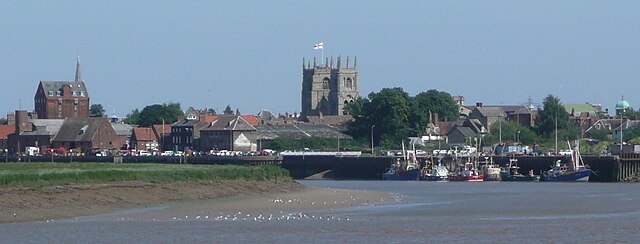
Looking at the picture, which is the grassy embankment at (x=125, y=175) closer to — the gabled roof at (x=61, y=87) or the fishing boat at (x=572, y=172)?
the fishing boat at (x=572, y=172)

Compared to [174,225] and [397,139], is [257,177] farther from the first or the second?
[397,139]

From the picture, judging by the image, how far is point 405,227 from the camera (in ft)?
172

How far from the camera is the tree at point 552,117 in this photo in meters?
167

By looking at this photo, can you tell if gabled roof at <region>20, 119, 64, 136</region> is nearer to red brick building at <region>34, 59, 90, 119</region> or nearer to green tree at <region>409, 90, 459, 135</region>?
red brick building at <region>34, 59, 90, 119</region>

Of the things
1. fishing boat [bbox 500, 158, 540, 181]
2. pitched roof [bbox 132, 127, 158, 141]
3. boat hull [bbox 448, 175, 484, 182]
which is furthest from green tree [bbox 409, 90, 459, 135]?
boat hull [bbox 448, 175, 484, 182]

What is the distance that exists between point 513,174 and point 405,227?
194ft

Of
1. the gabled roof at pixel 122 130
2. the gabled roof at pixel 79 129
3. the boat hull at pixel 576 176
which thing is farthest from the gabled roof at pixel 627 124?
the boat hull at pixel 576 176

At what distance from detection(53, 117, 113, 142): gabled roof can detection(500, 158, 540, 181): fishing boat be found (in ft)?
209

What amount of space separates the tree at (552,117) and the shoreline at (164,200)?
3393 inches

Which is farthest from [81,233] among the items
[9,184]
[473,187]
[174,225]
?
[473,187]

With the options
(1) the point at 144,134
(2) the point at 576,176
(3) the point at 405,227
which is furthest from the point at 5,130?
(3) the point at 405,227

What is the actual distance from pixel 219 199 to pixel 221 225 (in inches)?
773

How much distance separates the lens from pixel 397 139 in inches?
6422

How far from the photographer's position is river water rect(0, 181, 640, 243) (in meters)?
46.8
